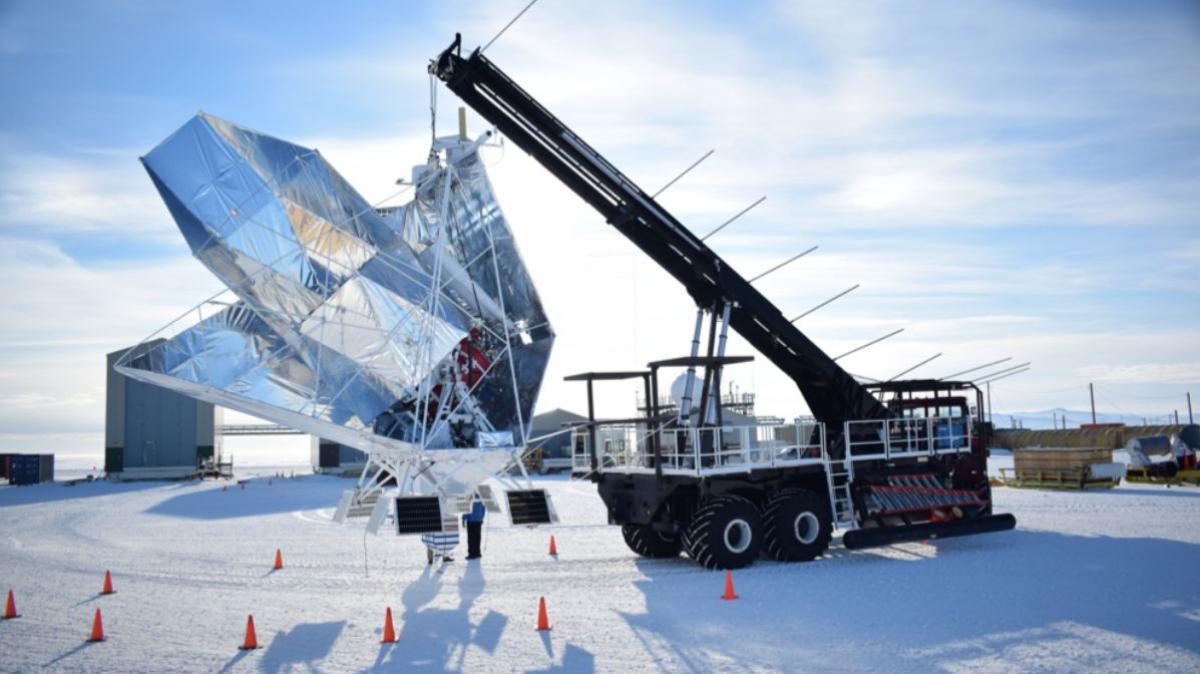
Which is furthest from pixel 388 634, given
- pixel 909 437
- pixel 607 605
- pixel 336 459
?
pixel 336 459

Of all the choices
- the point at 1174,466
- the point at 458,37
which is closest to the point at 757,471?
the point at 458,37

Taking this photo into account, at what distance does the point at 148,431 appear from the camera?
183ft

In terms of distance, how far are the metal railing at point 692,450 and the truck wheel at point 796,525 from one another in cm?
73

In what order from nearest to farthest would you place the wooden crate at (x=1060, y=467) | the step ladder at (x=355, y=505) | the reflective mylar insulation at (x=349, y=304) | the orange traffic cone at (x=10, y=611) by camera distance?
the orange traffic cone at (x=10, y=611) < the reflective mylar insulation at (x=349, y=304) < the step ladder at (x=355, y=505) < the wooden crate at (x=1060, y=467)

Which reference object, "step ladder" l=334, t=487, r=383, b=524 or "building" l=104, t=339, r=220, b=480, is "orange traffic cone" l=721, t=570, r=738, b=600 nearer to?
"step ladder" l=334, t=487, r=383, b=524

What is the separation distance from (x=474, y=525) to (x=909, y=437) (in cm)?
956

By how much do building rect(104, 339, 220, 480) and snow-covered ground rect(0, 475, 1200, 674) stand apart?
32.9 m

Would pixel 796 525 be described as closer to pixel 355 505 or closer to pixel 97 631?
pixel 355 505

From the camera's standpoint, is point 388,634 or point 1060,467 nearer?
point 388,634

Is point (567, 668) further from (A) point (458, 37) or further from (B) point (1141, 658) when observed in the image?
(A) point (458, 37)

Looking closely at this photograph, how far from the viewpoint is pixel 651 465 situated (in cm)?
1948

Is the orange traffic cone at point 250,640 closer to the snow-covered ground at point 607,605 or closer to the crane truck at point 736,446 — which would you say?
the snow-covered ground at point 607,605

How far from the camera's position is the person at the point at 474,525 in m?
19.0

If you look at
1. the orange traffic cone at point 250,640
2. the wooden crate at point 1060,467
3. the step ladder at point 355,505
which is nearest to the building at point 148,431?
the step ladder at point 355,505
